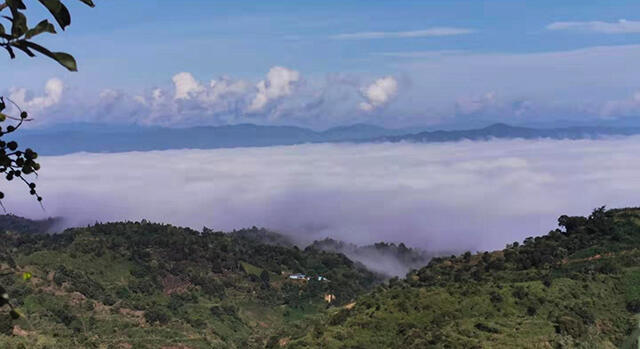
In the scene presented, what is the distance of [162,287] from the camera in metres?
153

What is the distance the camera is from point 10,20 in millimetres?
4281

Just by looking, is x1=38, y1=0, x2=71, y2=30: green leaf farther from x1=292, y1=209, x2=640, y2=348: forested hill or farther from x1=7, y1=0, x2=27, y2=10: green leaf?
x1=292, y1=209, x2=640, y2=348: forested hill

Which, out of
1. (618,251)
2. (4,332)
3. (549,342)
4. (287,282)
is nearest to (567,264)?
(618,251)

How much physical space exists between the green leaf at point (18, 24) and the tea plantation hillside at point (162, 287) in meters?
77.2

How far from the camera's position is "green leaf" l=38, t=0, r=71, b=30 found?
4246 mm

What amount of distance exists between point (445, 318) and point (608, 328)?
1559cm

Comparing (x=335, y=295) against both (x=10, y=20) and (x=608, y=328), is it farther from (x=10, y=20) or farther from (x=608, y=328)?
(x=10, y=20)

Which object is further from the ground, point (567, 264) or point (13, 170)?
point (13, 170)

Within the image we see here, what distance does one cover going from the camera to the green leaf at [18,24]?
4.27 m

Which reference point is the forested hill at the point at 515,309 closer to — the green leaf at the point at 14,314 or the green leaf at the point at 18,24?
the green leaf at the point at 14,314

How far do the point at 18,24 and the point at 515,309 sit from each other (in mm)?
76062

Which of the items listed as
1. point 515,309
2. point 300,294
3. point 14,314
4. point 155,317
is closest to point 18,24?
point 14,314

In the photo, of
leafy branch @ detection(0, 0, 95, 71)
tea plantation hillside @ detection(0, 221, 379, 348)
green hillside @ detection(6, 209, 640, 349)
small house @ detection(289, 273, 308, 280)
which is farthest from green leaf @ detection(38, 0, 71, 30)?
small house @ detection(289, 273, 308, 280)

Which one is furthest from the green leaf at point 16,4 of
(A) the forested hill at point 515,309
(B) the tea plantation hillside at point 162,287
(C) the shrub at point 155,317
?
(C) the shrub at point 155,317
